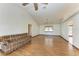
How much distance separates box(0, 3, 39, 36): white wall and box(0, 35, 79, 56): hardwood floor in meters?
0.29

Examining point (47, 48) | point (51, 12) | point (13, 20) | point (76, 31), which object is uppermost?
point (51, 12)

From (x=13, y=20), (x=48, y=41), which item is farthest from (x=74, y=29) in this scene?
(x=13, y=20)

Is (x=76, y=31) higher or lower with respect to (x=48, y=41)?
higher

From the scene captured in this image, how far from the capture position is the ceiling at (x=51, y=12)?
182 cm

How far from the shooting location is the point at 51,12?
1969mm

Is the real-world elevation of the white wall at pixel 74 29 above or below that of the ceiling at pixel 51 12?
below

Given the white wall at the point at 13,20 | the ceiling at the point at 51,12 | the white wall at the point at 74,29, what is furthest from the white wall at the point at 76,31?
the white wall at the point at 13,20

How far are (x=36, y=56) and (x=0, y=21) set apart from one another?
2.57 ft

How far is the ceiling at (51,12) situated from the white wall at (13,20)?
108mm

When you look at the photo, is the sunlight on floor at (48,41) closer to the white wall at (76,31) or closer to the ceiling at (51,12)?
the ceiling at (51,12)

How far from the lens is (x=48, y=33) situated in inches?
86.1

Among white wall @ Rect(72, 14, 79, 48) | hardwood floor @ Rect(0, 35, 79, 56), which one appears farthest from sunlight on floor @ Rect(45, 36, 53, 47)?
white wall @ Rect(72, 14, 79, 48)

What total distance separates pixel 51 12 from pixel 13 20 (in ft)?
2.09

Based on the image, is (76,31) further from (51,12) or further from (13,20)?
(13,20)
